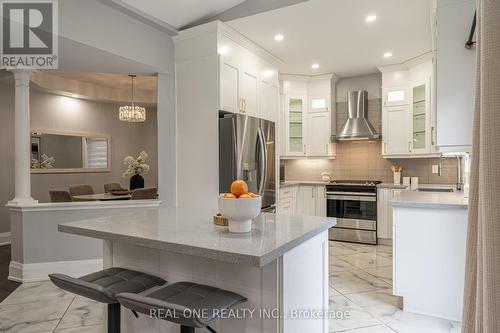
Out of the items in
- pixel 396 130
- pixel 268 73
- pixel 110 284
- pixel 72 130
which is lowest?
pixel 110 284

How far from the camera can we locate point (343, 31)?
146 inches

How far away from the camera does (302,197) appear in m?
5.40

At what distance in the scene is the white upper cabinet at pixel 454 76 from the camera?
236cm

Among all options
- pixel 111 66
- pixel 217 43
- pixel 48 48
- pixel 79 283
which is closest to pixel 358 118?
pixel 217 43

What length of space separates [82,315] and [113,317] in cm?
141

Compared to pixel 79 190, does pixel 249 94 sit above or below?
above

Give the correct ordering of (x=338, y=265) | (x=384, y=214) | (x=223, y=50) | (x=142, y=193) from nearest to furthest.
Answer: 1. (x=223, y=50)
2. (x=338, y=265)
3. (x=142, y=193)
4. (x=384, y=214)

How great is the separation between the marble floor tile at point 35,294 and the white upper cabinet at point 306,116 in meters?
3.76

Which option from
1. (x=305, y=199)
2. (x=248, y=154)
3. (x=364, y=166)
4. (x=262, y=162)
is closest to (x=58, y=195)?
(x=248, y=154)

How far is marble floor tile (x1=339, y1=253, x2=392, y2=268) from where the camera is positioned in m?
3.90

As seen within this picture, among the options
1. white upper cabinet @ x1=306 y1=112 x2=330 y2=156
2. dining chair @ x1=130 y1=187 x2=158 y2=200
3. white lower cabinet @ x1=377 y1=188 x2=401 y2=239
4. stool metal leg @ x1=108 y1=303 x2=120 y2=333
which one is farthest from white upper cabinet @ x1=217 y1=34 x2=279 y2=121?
stool metal leg @ x1=108 y1=303 x2=120 y2=333

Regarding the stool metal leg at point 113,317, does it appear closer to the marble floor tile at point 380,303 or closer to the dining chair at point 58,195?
the marble floor tile at point 380,303

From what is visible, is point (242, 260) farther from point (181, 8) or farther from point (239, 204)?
point (181, 8)

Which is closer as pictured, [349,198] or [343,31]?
[343,31]
